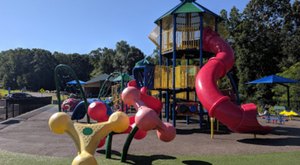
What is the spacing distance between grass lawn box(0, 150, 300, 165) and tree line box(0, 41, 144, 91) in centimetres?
6821

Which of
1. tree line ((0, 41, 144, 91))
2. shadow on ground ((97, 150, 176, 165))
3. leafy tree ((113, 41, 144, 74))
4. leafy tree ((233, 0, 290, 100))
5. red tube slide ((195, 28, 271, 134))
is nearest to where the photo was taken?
shadow on ground ((97, 150, 176, 165))

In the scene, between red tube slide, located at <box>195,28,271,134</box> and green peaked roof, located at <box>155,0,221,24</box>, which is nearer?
red tube slide, located at <box>195,28,271,134</box>

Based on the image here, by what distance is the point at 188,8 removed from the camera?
50.1ft

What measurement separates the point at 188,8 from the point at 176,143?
23.6 ft

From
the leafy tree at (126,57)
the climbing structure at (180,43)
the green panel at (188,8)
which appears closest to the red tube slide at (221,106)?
the climbing structure at (180,43)

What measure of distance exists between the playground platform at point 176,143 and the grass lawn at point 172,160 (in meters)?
0.51

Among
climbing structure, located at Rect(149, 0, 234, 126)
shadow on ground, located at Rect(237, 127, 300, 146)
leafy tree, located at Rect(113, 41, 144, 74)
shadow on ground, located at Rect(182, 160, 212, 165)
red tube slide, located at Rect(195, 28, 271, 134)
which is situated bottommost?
shadow on ground, located at Rect(237, 127, 300, 146)

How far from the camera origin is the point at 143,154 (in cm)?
922

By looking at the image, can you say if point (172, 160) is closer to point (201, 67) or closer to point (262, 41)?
point (201, 67)

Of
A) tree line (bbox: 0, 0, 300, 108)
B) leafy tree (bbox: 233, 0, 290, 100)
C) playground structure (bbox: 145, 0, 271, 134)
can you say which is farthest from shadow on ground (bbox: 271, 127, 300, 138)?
leafy tree (bbox: 233, 0, 290, 100)

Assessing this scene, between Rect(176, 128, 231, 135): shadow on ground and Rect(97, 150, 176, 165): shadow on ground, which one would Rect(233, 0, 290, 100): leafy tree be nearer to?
Rect(176, 128, 231, 135): shadow on ground

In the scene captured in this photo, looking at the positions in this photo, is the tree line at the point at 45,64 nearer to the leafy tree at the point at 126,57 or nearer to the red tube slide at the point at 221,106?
the leafy tree at the point at 126,57

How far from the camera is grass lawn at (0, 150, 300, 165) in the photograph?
8.12m

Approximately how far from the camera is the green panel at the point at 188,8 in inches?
592
